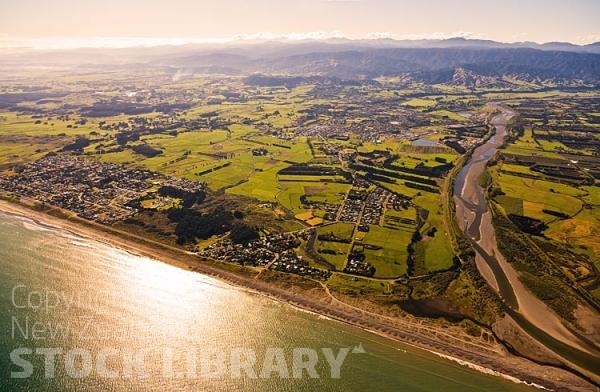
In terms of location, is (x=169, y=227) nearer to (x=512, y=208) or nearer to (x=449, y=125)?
(x=512, y=208)

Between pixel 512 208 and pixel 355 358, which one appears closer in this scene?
pixel 355 358

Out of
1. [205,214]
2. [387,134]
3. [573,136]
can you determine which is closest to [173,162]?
[205,214]

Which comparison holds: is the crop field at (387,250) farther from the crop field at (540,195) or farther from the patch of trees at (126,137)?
the patch of trees at (126,137)

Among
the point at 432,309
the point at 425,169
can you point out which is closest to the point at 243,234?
the point at 432,309

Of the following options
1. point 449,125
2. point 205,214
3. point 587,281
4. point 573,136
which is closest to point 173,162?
point 205,214

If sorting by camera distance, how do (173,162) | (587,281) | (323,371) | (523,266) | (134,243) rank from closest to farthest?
1. (323,371)
2. (587,281)
3. (523,266)
4. (134,243)
5. (173,162)

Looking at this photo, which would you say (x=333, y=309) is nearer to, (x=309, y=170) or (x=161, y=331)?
(x=161, y=331)

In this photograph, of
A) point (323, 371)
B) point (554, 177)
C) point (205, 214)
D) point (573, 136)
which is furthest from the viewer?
point (573, 136)
